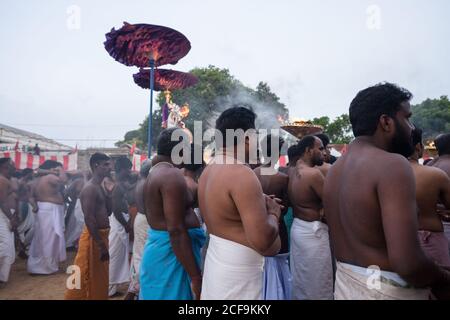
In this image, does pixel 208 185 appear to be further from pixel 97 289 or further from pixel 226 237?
pixel 97 289

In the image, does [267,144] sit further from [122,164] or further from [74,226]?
[74,226]

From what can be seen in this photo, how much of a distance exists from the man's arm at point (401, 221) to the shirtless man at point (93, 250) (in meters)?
Answer: 3.76

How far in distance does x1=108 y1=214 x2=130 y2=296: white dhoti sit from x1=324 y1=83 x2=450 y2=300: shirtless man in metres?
4.46

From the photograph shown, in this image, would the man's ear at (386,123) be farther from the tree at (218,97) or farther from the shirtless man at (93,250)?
the tree at (218,97)

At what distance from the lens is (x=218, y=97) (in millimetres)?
27766

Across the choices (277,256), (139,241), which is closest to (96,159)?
(139,241)

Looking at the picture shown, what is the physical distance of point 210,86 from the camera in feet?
91.4

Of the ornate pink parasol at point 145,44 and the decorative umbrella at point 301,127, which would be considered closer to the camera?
the ornate pink parasol at point 145,44

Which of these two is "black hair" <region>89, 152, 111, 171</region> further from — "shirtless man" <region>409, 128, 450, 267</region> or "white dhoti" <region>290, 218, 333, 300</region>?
"shirtless man" <region>409, 128, 450, 267</region>

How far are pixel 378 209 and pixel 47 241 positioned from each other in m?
7.04

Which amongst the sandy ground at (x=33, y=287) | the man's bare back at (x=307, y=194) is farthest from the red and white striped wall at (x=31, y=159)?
the man's bare back at (x=307, y=194)

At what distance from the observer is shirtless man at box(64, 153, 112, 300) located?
14.2 feet

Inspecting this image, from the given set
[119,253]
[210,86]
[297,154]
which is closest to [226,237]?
[297,154]

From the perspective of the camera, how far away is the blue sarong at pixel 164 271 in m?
2.83
